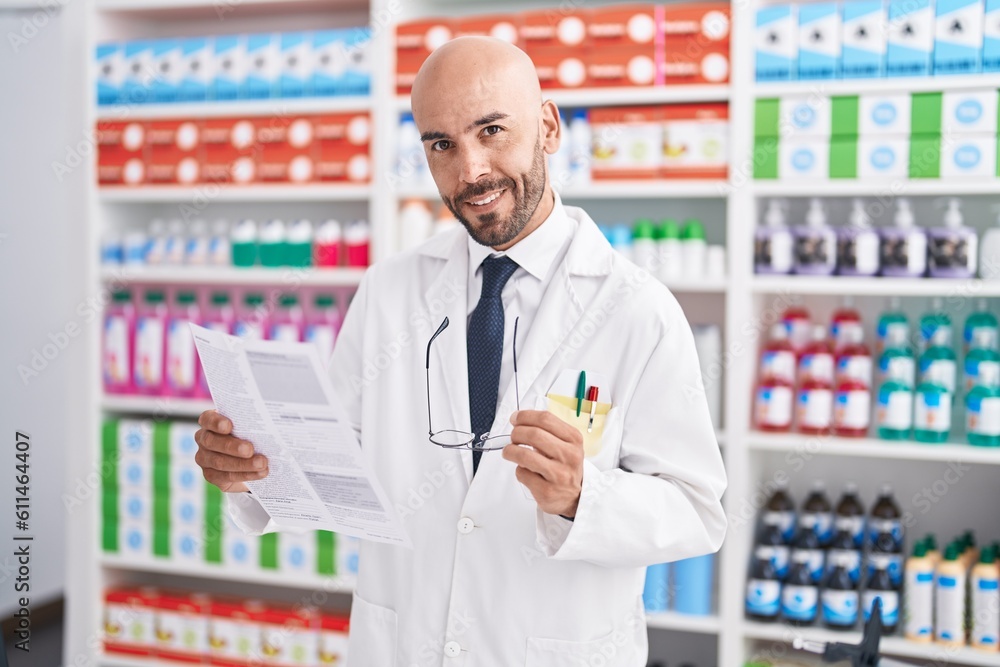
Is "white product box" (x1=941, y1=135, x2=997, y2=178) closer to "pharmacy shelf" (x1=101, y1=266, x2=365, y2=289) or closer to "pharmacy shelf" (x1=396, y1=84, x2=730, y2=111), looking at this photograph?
"pharmacy shelf" (x1=396, y1=84, x2=730, y2=111)

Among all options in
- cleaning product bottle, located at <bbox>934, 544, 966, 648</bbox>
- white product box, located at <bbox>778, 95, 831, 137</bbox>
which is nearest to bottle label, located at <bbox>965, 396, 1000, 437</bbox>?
cleaning product bottle, located at <bbox>934, 544, 966, 648</bbox>

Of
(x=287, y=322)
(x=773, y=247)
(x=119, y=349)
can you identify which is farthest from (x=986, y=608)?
(x=119, y=349)

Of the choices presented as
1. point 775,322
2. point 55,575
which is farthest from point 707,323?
point 55,575

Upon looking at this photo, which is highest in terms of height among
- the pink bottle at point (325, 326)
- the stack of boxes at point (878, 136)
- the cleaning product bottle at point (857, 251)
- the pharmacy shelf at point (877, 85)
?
the pharmacy shelf at point (877, 85)

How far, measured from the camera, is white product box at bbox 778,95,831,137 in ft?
9.46

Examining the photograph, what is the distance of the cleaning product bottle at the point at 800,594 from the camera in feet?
9.62

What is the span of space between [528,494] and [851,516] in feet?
6.06

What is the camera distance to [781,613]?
9.82ft

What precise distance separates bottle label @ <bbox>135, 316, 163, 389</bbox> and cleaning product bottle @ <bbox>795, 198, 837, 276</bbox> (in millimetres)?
2343

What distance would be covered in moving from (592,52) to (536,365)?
1.80 m

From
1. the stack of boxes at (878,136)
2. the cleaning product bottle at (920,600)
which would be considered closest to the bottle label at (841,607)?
the cleaning product bottle at (920,600)

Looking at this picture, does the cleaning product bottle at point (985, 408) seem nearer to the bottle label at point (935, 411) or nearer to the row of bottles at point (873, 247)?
the bottle label at point (935, 411)

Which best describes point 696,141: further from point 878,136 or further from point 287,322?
point 287,322

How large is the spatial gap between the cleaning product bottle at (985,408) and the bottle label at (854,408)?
0.29 metres
